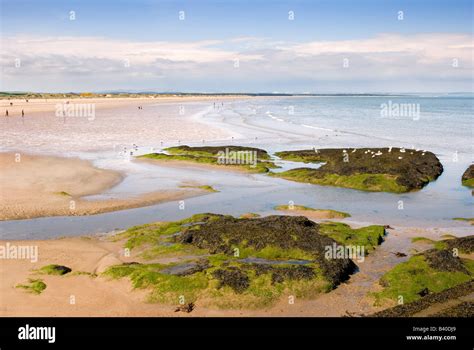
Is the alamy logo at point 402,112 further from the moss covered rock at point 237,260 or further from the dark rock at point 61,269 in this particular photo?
the dark rock at point 61,269

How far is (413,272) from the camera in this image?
15570 mm

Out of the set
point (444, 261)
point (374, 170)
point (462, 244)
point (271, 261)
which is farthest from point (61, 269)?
point (374, 170)

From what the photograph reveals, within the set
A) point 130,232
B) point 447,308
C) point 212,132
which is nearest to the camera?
point 447,308

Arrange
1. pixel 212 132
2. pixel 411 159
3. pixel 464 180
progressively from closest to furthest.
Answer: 1. pixel 464 180
2. pixel 411 159
3. pixel 212 132

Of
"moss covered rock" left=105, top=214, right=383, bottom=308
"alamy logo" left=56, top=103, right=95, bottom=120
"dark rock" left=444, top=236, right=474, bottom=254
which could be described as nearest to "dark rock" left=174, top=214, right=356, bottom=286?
"moss covered rock" left=105, top=214, right=383, bottom=308

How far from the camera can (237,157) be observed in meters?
41.3

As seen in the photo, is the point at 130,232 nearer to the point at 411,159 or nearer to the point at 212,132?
the point at 411,159

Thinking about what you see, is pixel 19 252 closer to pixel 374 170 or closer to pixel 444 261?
pixel 444 261

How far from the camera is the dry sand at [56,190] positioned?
24.7 m

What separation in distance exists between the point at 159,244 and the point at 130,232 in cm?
230

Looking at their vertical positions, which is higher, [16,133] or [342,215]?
[16,133]
